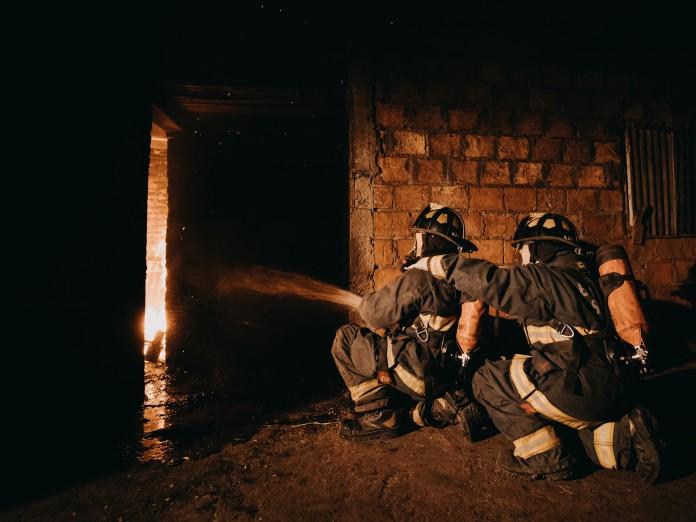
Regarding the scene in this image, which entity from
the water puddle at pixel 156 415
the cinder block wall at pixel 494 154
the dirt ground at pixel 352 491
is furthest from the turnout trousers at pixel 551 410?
the water puddle at pixel 156 415

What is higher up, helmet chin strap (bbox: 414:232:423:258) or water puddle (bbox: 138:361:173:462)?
helmet chin strap (bbox: 414:232:423:258)

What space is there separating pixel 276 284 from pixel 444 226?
680 cm

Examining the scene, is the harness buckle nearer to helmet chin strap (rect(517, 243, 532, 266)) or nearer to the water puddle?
helmet chin strap (rect(517, 243, 532, 266))

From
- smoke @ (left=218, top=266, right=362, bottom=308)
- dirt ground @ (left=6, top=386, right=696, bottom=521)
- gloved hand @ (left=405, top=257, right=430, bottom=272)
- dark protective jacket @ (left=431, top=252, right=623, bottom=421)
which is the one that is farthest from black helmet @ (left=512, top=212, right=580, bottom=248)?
smoke @ (left=218, top=266, right=362, bottom=308)

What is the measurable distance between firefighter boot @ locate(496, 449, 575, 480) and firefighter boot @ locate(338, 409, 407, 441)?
89 centimetres

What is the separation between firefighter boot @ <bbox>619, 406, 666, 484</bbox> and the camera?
7.23ft

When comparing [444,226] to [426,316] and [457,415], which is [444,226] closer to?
[426,316]

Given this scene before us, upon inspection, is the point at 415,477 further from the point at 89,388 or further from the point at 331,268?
the point at 331,268

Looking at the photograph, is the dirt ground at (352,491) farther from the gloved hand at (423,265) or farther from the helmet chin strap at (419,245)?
the helmet chin strap at (419,245)

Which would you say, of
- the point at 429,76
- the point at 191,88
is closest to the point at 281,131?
the point at 191,88

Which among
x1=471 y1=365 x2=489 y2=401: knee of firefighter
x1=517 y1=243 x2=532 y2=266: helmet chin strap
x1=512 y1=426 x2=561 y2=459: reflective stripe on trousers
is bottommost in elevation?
x1=512 y1=426 x2=561 y2=459: reflective stripe on trousers

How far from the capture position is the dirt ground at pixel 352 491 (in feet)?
6.89

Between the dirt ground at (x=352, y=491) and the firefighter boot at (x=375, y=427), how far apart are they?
101 millimetres

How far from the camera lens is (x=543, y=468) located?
2391 mm
